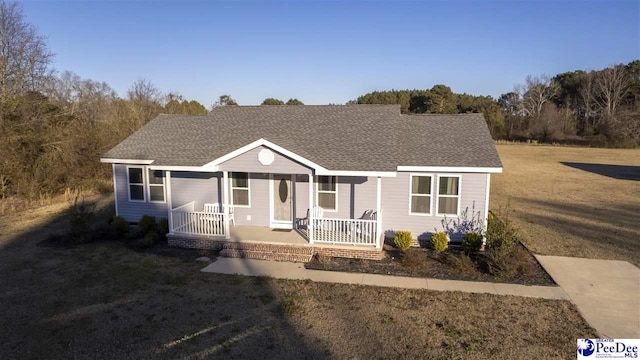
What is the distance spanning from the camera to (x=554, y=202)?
2170 centimetres

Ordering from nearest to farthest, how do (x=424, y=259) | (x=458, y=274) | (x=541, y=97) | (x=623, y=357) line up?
1. (x=623, y=357)
2. (x=458, y=274)
3. (x=424, y=259)
4. (x=541, y=97)

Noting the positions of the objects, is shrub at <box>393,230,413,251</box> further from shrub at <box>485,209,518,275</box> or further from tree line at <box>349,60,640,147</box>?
tree line at <box>349,60,640,147</box>

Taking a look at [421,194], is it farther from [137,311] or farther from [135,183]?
[135,183]

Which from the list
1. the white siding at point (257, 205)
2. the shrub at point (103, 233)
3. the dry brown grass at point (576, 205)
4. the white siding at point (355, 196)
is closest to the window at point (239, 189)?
the white siding at point (257, 205)

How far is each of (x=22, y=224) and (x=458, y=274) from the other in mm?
16853

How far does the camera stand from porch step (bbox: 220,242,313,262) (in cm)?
1168

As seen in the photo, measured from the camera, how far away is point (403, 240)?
12.0 m

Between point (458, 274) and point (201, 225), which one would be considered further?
point (201, 225)

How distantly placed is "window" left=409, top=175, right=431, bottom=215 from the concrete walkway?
130 inches

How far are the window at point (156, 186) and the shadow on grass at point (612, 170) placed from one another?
112 feet

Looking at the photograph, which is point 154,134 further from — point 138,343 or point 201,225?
point 138,343

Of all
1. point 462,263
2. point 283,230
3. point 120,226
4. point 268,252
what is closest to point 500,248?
point 462,263

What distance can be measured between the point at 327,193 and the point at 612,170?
115 ft

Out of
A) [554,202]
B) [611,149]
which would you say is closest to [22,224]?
[554,202]
